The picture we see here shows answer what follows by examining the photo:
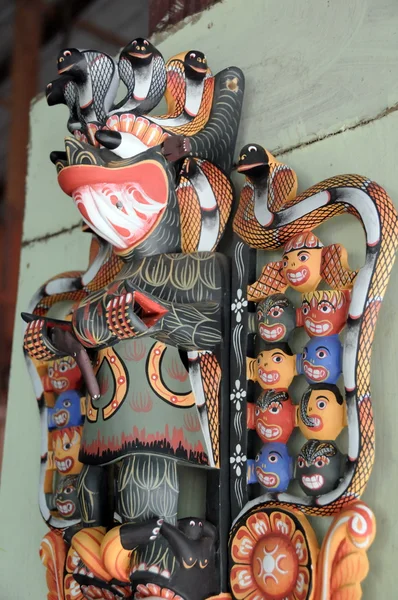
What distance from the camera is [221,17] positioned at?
3.80 feet

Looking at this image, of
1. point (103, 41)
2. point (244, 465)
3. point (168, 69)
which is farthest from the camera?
point (103, 41)

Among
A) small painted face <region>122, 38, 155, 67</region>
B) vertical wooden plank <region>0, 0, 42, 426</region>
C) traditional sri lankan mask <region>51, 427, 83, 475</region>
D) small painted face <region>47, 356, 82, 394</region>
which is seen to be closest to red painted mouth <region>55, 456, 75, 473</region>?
traditional sri lankan mask <region>51, 427, 83, 475</region>

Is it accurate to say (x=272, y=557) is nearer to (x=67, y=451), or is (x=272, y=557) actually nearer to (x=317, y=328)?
(x=317, y=328)

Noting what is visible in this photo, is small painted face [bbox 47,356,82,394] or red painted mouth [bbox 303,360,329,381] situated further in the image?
small painted face [bbox 47,356,82,394]

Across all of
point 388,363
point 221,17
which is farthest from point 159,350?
point 221,17

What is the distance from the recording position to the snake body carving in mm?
779

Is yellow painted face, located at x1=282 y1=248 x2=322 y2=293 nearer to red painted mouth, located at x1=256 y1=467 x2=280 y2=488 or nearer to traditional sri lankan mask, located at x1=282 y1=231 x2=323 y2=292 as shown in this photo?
traditional sri lankan mask, located at x1=282 y1=231 x2=323 y2=292

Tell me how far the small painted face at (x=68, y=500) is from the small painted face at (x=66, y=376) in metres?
0.15

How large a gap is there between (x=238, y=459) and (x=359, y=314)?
0.24m

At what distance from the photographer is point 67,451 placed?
1.07 metres

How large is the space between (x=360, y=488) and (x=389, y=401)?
113 mm

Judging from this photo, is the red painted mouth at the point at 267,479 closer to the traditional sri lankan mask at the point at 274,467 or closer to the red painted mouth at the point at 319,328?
the traditional sri lankan mask at the point at 274,467

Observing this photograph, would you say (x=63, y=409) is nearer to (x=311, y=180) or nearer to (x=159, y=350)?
(x=159, y=350)

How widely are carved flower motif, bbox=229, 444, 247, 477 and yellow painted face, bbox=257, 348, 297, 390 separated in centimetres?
9
